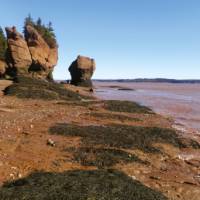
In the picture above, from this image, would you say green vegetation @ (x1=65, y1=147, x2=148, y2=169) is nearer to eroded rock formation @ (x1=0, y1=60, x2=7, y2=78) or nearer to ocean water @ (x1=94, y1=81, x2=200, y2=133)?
ocean water @ (x1=94, y1=81, x2=200, y2=133)

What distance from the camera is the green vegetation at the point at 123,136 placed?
1590 centimetres

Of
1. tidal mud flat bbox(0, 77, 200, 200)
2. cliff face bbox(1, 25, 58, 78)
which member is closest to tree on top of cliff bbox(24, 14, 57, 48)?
cliff face bbox(1, 25, 58, 78)

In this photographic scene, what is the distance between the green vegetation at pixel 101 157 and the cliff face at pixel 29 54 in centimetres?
4322

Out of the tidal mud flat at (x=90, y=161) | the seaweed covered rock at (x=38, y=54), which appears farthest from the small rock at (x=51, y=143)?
the seaweed covered rock at (x=38, y=54)

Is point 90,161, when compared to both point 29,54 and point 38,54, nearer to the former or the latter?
point 29,54

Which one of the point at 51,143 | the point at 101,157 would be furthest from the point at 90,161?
the point at 51,143

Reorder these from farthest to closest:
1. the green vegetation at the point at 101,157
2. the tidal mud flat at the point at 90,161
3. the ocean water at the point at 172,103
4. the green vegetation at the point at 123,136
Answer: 1. the ocean water at the point at 172,103
2. the green vegetation at the point at 123,136
3. the green vegetation at the point at 101,157
4. the tidal mud flat at the point at 90,161

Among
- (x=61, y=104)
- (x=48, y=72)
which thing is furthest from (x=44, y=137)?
(x=48, y=72)

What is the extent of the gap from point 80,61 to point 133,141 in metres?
58.2

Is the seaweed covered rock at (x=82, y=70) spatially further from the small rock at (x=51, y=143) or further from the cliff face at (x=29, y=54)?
the small rock at (x=51, y=143)

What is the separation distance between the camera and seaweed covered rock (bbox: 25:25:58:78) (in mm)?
59938

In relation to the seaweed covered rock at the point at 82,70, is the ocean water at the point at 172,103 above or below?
below

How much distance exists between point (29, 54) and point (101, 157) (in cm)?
4655

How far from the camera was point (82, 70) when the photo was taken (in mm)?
72938
